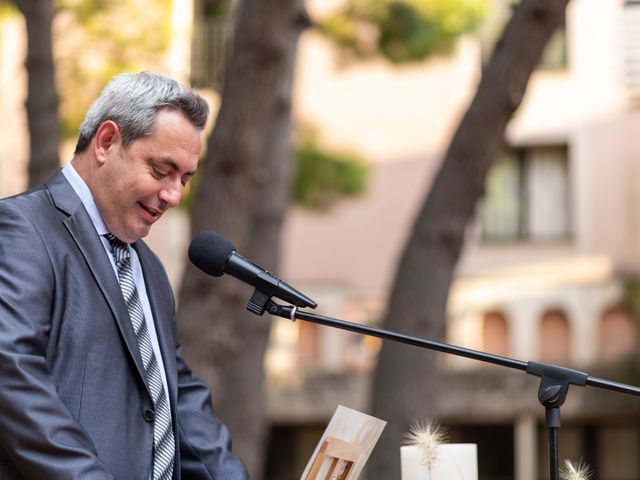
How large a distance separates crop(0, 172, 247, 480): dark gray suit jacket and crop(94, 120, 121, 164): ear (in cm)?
11

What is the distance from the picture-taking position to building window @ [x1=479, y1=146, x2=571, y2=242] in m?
17.9

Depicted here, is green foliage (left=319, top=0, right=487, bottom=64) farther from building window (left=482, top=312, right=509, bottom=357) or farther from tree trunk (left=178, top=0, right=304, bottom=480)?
building window (left=482, top=312, right=509, bottom=357)

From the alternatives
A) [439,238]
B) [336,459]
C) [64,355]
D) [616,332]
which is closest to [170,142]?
[64,355]

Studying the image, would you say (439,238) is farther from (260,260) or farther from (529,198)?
(529,198)

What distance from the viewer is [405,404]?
8148mm

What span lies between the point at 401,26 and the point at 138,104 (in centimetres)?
748

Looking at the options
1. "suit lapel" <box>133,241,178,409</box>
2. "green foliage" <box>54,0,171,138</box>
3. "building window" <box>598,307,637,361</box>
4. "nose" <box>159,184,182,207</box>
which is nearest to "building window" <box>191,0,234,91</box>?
"green foliage" <box>54,0,171,138</box>

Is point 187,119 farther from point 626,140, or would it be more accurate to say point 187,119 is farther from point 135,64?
point 626,140

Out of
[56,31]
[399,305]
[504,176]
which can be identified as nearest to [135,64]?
[56,31]

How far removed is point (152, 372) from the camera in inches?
123

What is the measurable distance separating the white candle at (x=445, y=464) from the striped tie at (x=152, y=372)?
1.77 feet

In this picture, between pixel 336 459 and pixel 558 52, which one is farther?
pixel 558 52

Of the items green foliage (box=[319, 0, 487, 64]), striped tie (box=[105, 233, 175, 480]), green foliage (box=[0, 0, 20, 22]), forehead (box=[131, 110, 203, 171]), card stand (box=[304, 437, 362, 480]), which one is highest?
green foliage (box=[319, 0, 487, 64])

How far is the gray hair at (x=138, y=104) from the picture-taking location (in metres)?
3.04
